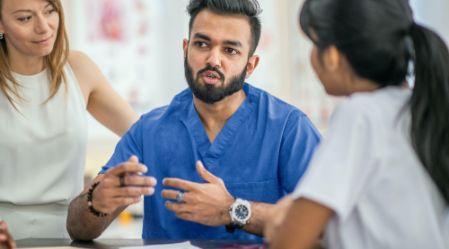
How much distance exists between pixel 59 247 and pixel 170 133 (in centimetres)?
45

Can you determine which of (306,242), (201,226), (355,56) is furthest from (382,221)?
(201,226)

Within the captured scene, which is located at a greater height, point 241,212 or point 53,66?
point 53,66

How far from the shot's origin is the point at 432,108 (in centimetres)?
118

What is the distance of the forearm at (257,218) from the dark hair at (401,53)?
59 cm

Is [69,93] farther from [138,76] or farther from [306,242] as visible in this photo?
[138,76]

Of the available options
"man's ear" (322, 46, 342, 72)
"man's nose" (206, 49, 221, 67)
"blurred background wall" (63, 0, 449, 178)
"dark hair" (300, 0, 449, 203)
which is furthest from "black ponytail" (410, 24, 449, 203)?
"blurred background wall" (63, 0, 449, 178)

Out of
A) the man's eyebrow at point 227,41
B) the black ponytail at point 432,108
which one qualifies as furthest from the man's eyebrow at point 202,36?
the black ponytail at point 432,108

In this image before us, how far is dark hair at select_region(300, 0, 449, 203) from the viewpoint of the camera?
1165mm

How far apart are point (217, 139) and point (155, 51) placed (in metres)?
2.69

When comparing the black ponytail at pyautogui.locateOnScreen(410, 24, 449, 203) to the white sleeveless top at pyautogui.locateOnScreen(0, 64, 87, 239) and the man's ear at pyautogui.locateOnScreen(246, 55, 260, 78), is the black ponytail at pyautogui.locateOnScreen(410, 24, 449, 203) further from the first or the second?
the white sleeveless top at pyautogui.locateOnScreen(0, 64, 87, 239)

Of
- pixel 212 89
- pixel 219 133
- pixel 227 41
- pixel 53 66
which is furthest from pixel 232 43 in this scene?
pixel 53 66

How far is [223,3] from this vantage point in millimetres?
1901

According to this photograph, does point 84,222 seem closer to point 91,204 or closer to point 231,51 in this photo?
point 91,204

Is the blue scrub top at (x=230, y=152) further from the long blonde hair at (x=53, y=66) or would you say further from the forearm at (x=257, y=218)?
the long blonde hair at (x=53, y=66)
